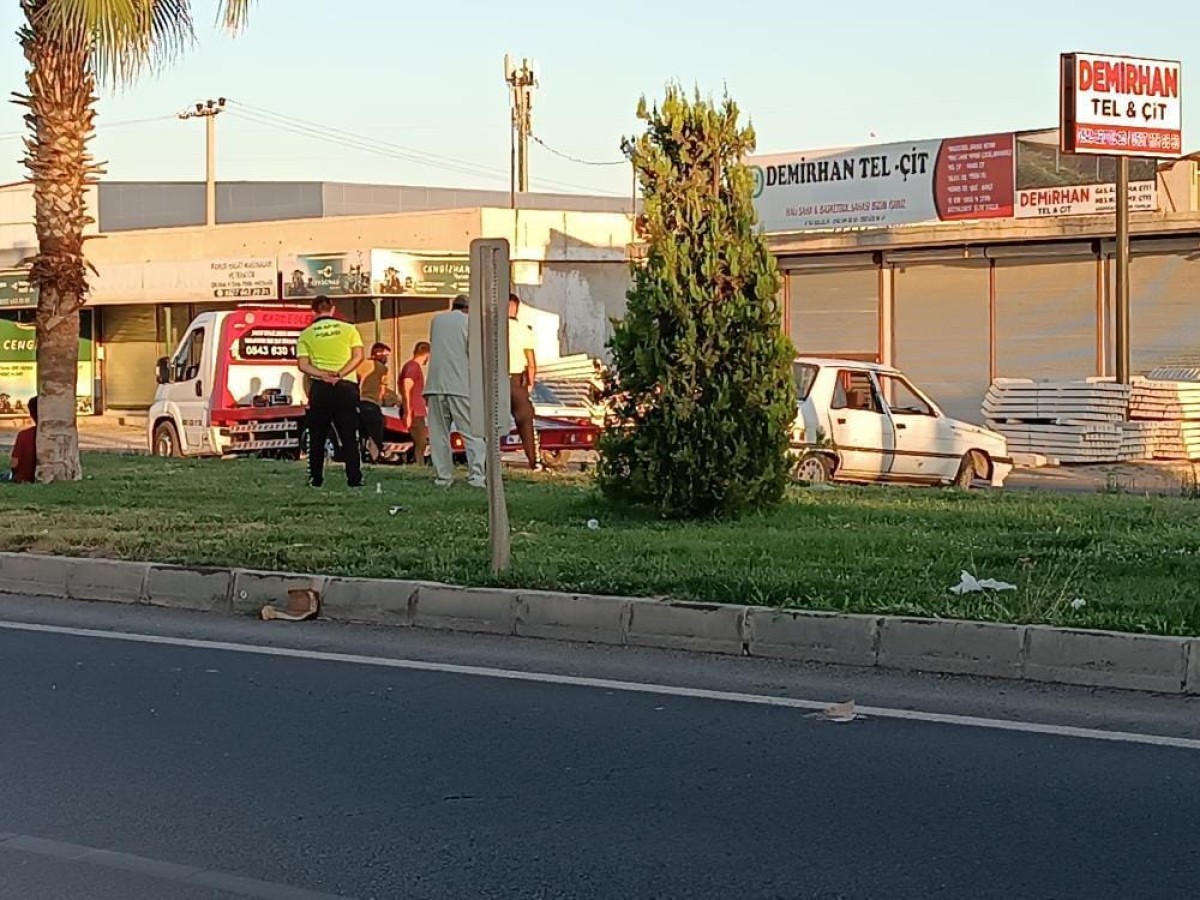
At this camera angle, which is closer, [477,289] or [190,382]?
[477,289]

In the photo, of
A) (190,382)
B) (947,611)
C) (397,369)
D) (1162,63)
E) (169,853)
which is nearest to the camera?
(169,853)

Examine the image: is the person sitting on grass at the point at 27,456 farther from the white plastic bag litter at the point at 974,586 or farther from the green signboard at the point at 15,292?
the green signboard at the point at 15,292

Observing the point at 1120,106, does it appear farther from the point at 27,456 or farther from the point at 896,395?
the point at 27,456

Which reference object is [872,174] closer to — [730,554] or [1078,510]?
[1078,510]

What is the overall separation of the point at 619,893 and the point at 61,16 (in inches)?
505

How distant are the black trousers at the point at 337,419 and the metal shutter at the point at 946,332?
15673mm

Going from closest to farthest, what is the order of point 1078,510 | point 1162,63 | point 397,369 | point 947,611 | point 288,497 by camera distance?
1. point 947,611
2. point 1078,510
3. point 288,497
4. point 1162,63
5. point 397,369

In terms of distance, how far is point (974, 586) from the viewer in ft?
29.3

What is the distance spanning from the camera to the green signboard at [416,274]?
112 feet

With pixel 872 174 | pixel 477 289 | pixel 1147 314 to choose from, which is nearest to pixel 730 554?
pixel 477 289

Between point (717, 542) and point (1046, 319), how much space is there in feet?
61.3

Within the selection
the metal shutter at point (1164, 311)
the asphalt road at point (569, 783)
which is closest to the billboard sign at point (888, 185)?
the metal shutter at point (1164, 311)

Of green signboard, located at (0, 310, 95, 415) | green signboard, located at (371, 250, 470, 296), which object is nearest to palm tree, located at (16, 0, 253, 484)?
green signboard, located at (371, 250, 470, 296)

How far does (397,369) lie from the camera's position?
3656cm
